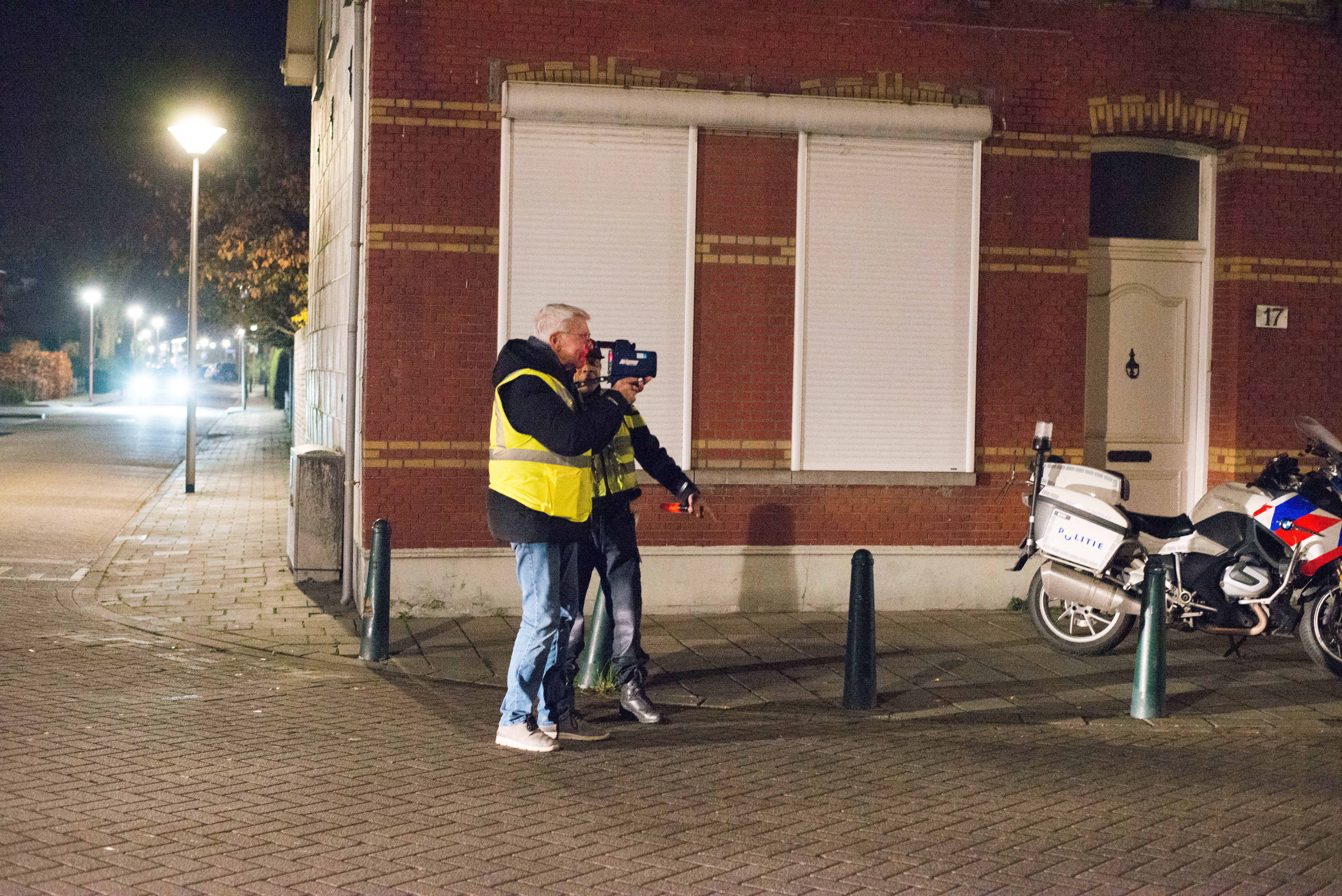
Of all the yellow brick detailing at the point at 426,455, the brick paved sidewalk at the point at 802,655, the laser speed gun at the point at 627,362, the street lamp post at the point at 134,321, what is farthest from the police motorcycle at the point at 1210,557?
the street lamp post at the point at 134,321

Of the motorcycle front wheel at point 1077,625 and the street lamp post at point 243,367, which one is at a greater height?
the street lamp post at point 243,367

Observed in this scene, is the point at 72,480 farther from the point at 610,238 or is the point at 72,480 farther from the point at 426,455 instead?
the point at 610,238

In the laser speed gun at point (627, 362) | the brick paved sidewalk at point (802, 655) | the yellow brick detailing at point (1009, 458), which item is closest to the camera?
the laser speed gun at point (627, 362)

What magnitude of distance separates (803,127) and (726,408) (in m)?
2.11

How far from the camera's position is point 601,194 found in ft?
34.1

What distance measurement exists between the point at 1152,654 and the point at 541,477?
11.1ft

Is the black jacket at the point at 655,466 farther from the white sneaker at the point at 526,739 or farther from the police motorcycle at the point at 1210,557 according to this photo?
the police motorcycle at the point at 1210,557

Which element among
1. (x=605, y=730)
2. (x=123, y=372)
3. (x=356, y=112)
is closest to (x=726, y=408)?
(x=356, y=112)

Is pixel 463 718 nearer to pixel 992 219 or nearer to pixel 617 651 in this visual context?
pixel 617 651

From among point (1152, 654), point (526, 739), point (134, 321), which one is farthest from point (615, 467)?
point (134, 321)

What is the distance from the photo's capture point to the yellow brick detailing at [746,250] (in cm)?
1055

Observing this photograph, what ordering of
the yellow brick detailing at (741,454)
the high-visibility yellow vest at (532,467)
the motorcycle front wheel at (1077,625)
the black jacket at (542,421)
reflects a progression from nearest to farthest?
the black jacket at (542,421), the high-visibility yellow vest at (532,467), the motorcycle front wheel at (1077,625), the yellow brick detailing at (741,454)

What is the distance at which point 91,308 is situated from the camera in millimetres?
62406

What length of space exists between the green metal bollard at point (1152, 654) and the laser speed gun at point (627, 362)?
2814 millimetres
